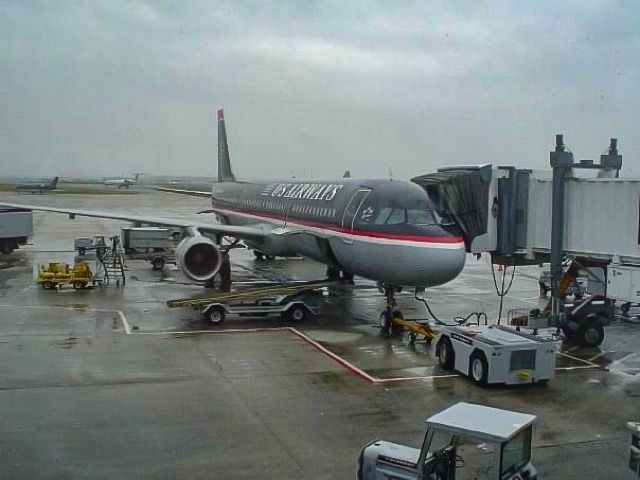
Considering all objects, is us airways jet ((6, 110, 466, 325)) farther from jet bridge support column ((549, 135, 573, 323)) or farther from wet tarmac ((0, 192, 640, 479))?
jet bridge support column ((549, 135, 573, 323))

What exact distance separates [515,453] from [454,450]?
651 mm

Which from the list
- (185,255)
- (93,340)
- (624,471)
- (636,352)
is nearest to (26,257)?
(185,255)

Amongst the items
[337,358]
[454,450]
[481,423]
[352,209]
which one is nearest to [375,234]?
[352,209]

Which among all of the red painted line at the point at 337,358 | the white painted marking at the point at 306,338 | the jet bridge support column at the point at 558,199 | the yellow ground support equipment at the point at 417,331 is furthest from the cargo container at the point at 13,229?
the jet bridge support column at the point at 558,199

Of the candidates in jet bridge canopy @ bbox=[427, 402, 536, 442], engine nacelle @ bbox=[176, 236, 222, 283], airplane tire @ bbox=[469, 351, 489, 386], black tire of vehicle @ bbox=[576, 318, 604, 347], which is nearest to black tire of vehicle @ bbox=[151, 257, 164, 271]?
engine nacelle @ bbox=[176, 236, 222, 283]

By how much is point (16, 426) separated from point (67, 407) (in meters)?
1.16

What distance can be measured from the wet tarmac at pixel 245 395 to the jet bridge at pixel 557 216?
219 cm

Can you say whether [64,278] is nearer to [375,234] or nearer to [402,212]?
[375,234]

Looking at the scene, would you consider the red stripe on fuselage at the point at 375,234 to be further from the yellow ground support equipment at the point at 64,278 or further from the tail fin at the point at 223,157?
the tail fin at the point at 223,157

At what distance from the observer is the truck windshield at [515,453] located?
311 inches

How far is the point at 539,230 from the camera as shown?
19.1m

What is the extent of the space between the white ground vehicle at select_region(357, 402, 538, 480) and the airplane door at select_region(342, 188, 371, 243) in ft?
41.4

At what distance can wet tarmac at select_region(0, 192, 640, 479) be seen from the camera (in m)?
10.6

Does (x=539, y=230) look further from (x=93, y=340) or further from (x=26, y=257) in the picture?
(x=26, y=257)
